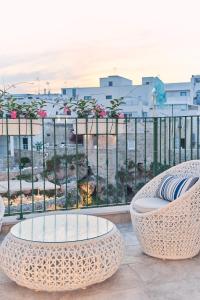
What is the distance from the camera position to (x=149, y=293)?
2.54 m

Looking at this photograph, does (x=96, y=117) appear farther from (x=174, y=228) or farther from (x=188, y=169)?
(x=174, y=228)

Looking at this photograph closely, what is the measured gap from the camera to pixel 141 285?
105 inches

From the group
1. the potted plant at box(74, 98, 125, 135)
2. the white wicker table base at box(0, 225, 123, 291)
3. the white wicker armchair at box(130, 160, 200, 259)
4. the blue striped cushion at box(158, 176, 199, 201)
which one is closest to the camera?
the white wicker table base at box(0, 225, 123, 291)

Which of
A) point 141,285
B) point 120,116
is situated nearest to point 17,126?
point 120,116

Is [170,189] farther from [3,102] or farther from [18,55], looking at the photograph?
[18,55]

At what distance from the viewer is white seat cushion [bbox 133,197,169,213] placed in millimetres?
3250

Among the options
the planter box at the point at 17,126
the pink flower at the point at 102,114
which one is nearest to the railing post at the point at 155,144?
the pink flower at the point at 102,114

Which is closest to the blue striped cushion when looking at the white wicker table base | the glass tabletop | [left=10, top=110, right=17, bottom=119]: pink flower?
the glass tabletop

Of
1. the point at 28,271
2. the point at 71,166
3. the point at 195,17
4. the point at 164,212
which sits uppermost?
the point at 195,17

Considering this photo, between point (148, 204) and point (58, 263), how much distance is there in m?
1.18

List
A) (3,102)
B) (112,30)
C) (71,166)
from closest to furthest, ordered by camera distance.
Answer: (3,102), (112,30), (71,166)

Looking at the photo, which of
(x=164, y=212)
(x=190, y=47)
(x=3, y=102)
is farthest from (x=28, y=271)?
(x=190, y=47)

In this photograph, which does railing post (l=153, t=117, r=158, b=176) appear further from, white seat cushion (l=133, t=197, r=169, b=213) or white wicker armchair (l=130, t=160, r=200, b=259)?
white wicker armchair (l=130, t=160, r=200, b=259)

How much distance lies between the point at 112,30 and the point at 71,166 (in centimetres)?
1133
